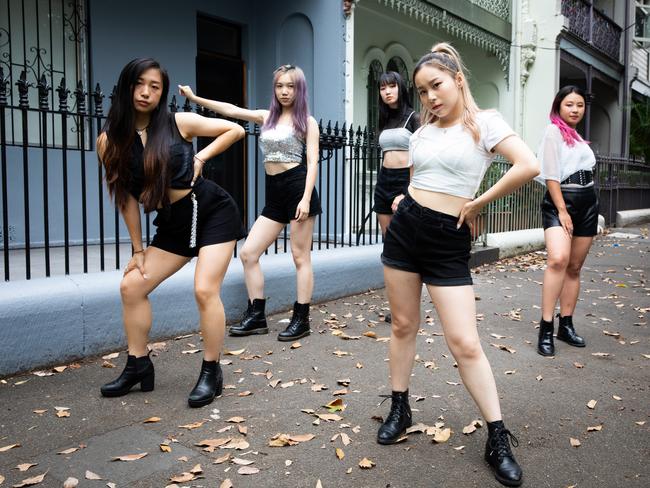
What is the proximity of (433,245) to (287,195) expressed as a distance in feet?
7.62

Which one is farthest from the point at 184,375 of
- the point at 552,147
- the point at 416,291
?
the point at 552,147

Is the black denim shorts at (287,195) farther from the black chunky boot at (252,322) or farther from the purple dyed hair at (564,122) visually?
the purple dyed hair at (564,122)

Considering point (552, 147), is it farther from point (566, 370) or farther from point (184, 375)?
point (184, 375)

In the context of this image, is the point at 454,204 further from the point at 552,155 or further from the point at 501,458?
the point at 552,155

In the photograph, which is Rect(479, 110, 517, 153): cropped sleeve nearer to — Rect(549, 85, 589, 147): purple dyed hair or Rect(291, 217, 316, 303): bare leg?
Rect(549, 85, 589, 147): purple dyed hair

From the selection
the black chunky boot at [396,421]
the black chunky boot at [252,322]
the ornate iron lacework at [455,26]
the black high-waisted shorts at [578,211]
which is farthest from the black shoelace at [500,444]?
the ornate iron lacework at [455,26]

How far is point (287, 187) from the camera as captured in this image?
5.07m

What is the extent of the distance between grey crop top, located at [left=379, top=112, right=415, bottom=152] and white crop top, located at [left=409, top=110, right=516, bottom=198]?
2195 millimetres

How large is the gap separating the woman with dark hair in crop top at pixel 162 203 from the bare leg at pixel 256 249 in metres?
1.25

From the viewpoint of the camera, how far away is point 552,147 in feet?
15.8

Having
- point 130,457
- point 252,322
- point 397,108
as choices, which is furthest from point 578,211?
point 130,457

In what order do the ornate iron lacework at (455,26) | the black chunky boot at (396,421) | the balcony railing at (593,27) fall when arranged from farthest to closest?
the balcony railing at (593,27) → the ornate iron lacework at (455,26) → the black chunky boot at (396,421)

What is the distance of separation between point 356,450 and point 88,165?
577 cm

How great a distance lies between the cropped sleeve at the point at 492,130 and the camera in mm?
2816
